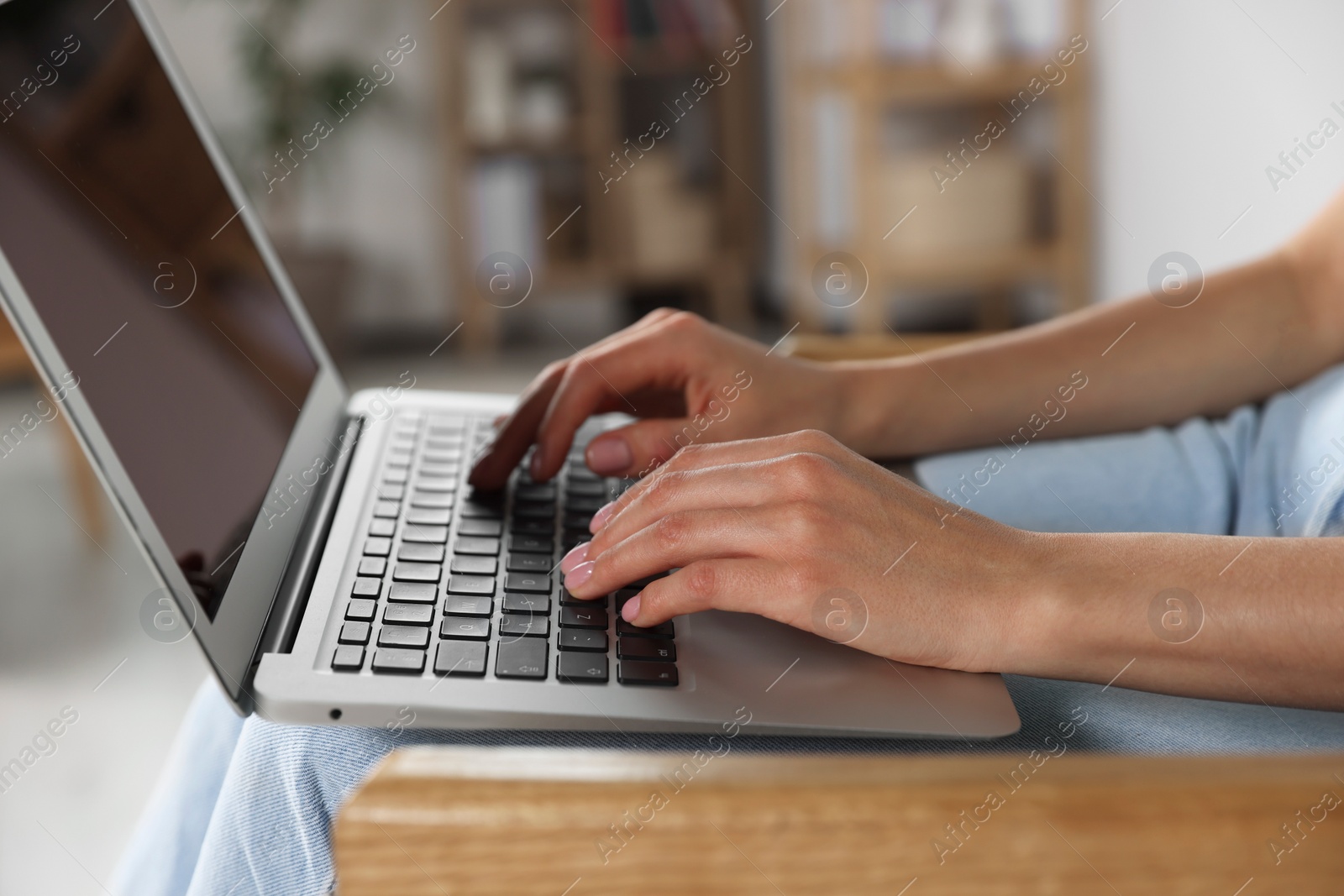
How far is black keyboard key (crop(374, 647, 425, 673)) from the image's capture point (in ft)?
1.53

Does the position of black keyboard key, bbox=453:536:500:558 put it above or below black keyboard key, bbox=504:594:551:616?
above

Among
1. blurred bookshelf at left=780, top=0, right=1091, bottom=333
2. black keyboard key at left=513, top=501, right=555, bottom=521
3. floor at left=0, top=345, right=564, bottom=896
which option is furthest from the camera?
blurred bookshelf at left=780, top=0, right=1091, bottom=333

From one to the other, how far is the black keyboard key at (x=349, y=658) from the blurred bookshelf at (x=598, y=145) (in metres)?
2.59

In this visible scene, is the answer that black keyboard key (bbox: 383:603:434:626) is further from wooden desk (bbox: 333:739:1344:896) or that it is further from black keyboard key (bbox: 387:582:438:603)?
wooden desk (bbox: 333:739:1344:896)

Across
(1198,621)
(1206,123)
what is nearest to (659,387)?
(1198,621)

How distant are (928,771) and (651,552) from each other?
21 centimetres

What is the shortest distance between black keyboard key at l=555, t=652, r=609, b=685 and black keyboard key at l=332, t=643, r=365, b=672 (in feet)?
0.28

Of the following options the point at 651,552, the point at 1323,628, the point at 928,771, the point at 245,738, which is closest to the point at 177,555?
the point at 245,738

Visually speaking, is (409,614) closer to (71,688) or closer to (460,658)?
(460,658)

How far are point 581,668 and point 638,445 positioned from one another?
0.25 meters

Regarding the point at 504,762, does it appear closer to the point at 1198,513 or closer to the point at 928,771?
the point at 928,771

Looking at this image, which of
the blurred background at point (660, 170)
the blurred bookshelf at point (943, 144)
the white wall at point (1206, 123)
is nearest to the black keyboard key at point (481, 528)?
the white wall at point (1206, 123)

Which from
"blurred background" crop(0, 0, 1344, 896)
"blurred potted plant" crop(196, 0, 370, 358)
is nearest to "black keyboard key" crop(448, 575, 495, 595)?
"blurred background" crop(0, 0, 1344, 896)

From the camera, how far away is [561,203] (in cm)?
312
